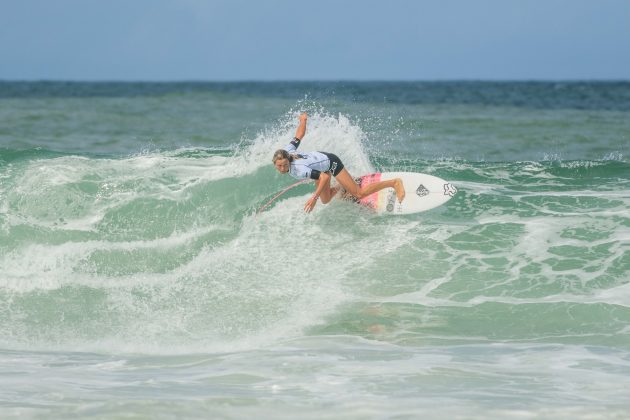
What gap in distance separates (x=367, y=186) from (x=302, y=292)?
2453mm

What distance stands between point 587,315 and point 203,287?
413cm

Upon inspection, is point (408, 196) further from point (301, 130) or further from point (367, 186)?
Answer: point (301, 130)

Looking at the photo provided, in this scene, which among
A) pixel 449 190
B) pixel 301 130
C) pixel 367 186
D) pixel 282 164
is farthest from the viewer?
pixel 449 190

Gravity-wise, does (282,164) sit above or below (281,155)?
below

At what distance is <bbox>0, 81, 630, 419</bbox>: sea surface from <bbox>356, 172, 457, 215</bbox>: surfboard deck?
0.16 m

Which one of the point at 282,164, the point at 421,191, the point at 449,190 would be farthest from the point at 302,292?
the point at 449,190

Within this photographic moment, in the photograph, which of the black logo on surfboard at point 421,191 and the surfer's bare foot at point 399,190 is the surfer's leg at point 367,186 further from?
the black logo on surfboard at point 421,191

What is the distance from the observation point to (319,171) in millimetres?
10078

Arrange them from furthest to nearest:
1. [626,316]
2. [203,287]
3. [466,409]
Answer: [203,287] → [626,316] → [466,409]

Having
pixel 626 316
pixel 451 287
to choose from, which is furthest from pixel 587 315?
pixel 451 287

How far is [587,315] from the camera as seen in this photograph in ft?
27.3

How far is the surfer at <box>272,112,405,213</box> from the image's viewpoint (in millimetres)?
9703

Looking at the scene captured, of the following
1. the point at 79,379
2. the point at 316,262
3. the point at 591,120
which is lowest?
the point at 79,379

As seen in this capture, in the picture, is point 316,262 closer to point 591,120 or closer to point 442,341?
point 442,341
